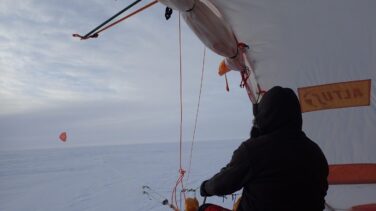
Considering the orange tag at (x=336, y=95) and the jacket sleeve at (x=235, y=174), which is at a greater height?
the orange tag at (x=336, y=95)

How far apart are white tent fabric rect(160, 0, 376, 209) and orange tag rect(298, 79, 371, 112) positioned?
5 centimetres

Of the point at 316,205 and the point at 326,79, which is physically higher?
the point at 326,79

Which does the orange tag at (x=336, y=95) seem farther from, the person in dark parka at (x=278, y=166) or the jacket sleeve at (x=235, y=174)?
the jacket sleeve at (x=235, y=174)

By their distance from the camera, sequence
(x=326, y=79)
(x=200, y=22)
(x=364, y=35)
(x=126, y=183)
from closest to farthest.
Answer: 1. (x=200, y=22)
2. (x=364, y=35)
3. (x=326, y=79)
4. (x=126, y=183)

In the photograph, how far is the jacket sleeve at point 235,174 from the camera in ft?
4.98

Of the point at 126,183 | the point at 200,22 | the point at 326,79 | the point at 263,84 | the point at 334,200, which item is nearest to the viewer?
the point at 200,22

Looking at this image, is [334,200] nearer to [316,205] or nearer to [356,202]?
[356,202]

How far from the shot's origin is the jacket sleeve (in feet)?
4.98

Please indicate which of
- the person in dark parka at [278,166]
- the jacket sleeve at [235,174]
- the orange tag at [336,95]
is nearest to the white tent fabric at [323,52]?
the orange tag at [336,95]

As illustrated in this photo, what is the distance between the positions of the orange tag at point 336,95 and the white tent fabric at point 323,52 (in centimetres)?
5

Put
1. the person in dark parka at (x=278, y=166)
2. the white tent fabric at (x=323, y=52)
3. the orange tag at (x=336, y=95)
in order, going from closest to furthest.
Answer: the person in dark parka at (x=278, y=166), the white tent fabric at (x=323, y=52), the orange tag at (x=336, y=95)

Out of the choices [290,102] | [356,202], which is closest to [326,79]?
[356,202]

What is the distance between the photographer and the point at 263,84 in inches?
136

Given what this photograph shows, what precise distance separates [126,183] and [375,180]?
744 centimetres
